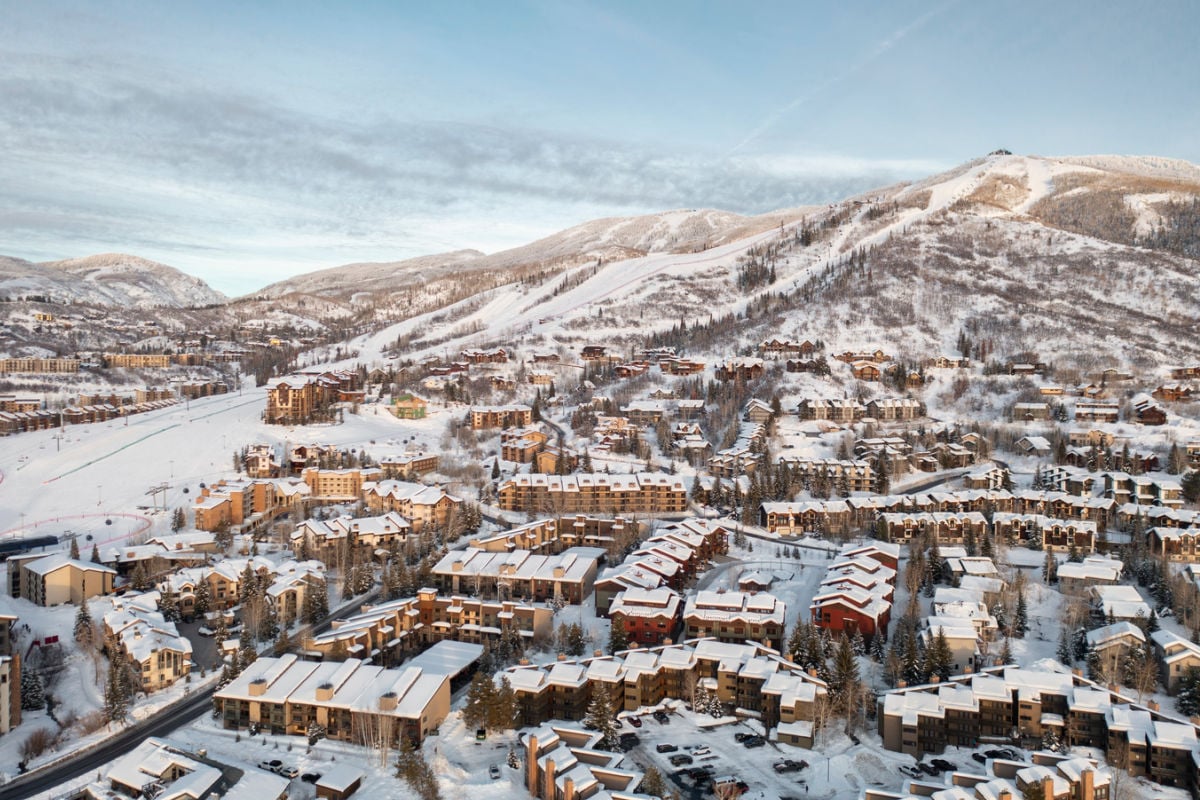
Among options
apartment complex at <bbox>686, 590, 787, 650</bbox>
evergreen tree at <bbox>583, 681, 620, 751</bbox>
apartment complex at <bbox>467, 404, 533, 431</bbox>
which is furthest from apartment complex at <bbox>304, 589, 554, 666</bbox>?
apartment complex at <bbox>467, 404, 533, 431</bbox>

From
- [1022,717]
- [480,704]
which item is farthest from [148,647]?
[1022,717]

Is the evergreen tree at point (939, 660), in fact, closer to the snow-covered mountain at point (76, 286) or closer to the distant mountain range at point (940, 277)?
the distant mountain range at point (940, 277)

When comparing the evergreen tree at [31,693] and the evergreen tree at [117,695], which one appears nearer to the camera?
the evergreen tree at [117,695]

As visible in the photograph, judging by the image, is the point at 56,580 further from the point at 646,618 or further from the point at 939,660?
the point at 939,660

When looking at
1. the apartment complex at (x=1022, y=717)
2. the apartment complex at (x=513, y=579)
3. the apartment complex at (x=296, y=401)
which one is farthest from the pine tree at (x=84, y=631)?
the apartment complex at (x=296, y=401)

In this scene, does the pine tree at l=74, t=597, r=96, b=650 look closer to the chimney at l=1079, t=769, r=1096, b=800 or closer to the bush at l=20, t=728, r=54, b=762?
the bush at l=20, t=728, r=54, b=762

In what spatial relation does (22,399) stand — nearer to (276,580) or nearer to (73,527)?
(73,527)
